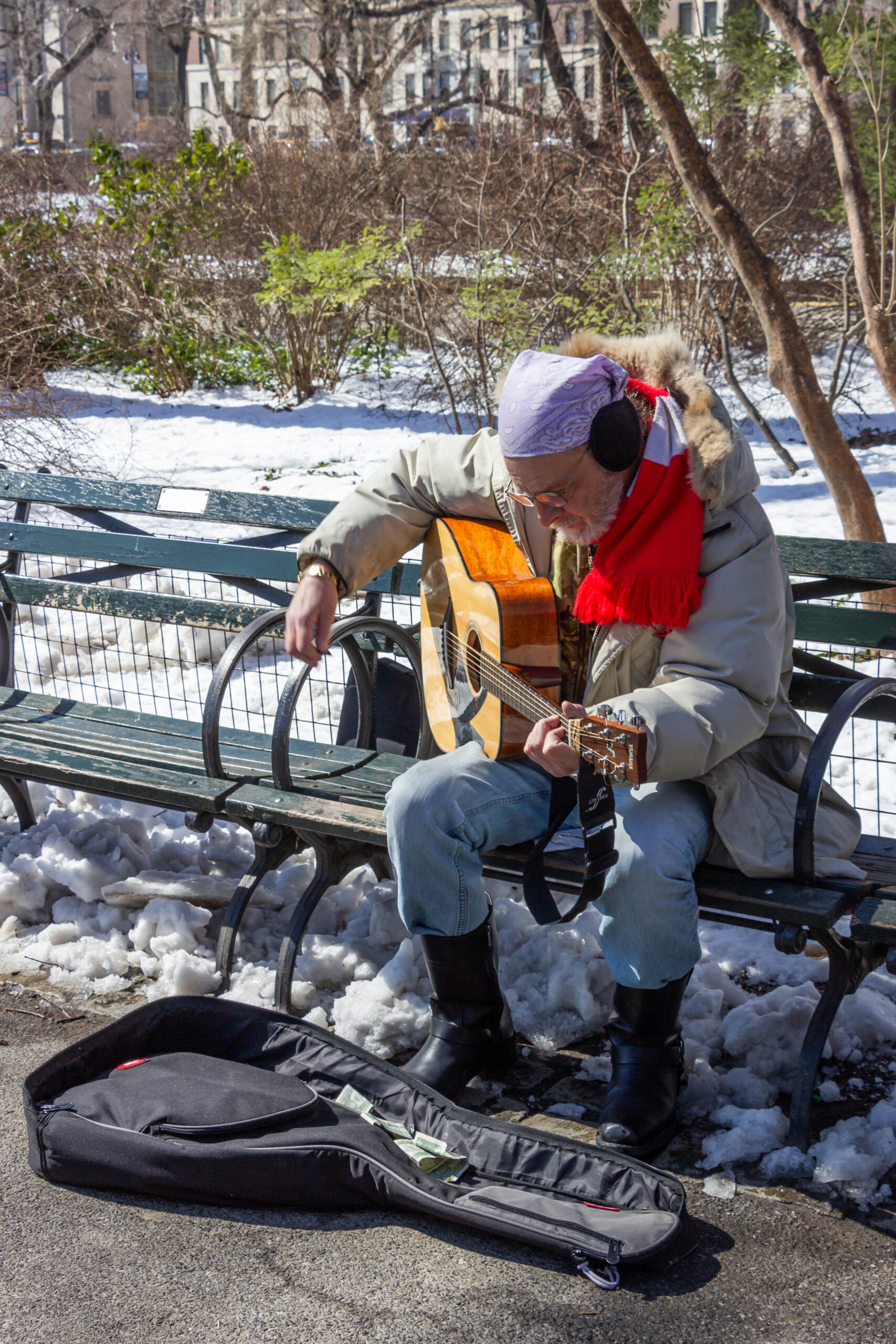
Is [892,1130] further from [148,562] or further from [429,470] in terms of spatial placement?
[148,562]

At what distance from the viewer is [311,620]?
2.84 metres

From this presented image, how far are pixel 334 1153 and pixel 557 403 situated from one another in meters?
1.45

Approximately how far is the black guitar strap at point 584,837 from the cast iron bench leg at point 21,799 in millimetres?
1945

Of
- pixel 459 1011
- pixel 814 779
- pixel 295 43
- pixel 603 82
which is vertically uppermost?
pixel 295 43

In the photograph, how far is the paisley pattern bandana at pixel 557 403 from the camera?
2.35 metres

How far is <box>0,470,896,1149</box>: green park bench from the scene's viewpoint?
2445mm

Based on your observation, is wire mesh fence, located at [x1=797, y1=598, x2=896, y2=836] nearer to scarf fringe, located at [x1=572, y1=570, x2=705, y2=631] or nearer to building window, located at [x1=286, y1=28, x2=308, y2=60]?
scarf fringe, located at [x1=572, y1=570, x2=705, y2=631]

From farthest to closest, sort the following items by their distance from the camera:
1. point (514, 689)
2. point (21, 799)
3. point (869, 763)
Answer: point (869, 763) < point (21, 799) < point (514, 689)

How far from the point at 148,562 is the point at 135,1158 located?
2.22m

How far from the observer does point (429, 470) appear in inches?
115

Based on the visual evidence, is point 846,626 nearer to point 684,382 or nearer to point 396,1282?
point 684,382

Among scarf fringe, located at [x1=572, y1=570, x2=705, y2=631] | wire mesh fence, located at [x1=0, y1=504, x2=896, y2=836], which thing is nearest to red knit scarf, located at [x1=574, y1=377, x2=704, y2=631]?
scarf fringe, located at [x1=572, y1=570, x2=705, y2=631]

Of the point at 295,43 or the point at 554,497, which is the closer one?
the point at 554,497

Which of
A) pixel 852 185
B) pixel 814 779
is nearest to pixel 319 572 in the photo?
pixel 814 779
